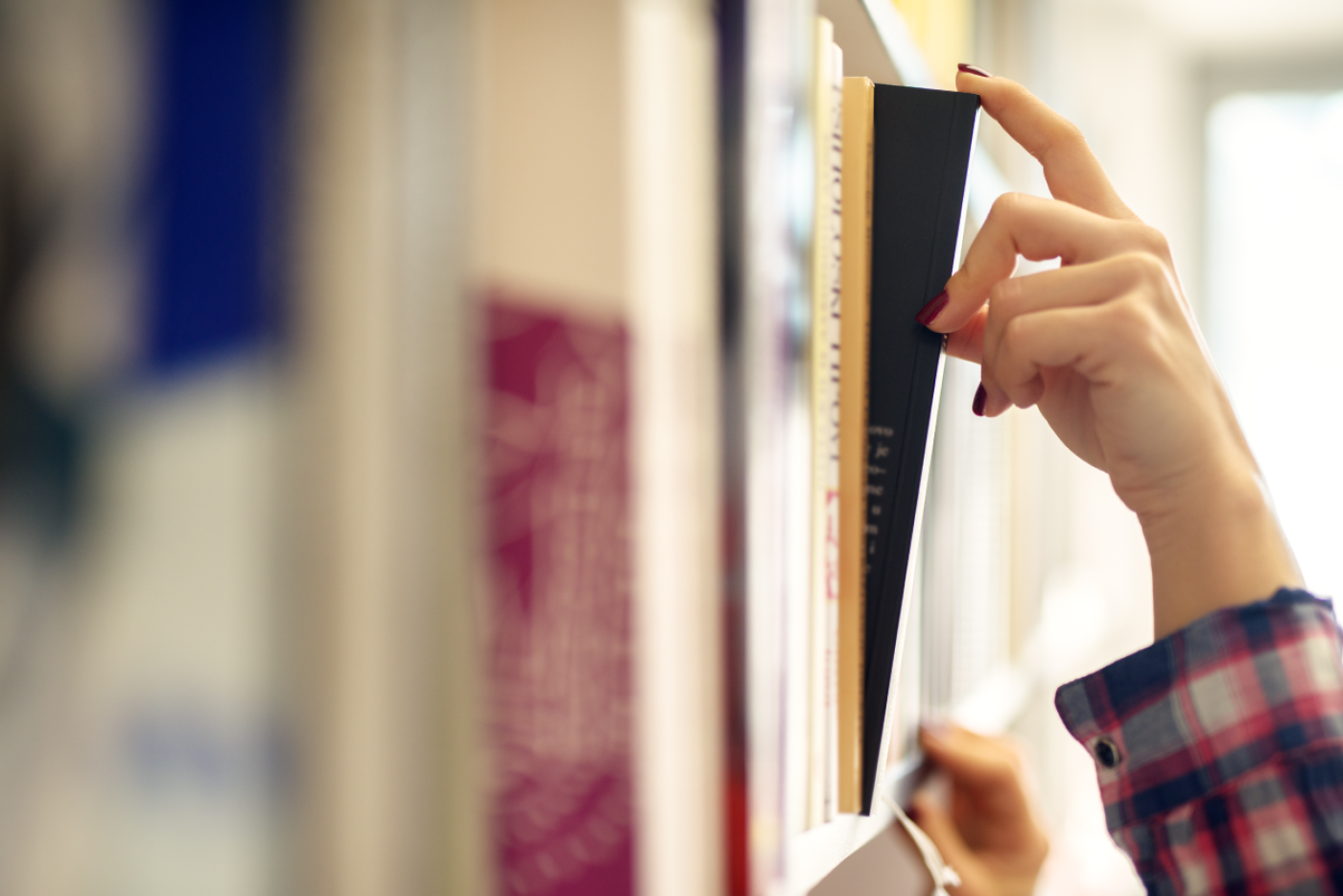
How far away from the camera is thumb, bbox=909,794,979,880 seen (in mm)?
702

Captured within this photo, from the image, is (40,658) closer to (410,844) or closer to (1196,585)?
(410,844)

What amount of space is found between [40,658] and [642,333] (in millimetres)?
247

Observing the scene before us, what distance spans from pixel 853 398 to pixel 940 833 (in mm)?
425

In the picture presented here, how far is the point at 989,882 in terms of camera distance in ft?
2.43

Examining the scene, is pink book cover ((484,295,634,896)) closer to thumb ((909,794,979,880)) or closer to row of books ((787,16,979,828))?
row of books ((787,16,979,828))

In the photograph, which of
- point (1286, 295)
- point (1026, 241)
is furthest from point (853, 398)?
point (1286, 295)

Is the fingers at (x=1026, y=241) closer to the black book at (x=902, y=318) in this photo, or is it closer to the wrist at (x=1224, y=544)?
the black book at (x=902, y=318)

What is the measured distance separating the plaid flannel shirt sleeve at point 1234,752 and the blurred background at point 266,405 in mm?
306

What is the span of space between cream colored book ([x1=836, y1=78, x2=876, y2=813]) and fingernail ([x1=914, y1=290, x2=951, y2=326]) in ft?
0.12

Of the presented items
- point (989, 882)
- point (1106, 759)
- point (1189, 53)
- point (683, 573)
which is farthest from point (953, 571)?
point (1189, 53)

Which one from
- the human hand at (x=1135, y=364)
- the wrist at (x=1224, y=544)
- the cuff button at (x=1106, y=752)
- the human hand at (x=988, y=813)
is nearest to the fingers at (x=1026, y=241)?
the human hand at (x=1135, y=364)

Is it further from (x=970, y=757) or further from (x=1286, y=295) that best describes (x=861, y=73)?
(x=1286, y=295)

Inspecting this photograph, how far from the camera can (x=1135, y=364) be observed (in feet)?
1.37

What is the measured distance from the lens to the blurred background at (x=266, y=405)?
0.22 metres
